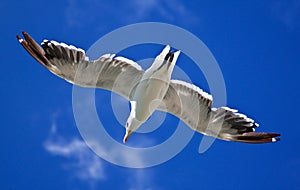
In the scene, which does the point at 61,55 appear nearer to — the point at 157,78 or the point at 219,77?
the point at 157,78

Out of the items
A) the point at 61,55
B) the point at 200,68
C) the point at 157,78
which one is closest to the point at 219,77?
the point at 200,68

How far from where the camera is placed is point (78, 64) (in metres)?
17.9

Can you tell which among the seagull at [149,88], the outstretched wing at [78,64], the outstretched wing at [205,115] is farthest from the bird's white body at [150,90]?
the outstretched wing at [78,64]

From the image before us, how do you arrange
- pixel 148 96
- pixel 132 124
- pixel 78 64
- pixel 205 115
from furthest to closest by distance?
1. pixel 132 124
2. pixel 148 96
3. pixel 205 115
4. pixel 78 64

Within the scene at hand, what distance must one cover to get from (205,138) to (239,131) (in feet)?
2.60

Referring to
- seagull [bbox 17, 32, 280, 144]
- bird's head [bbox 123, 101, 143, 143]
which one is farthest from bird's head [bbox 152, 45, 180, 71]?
bird's head [bbox 123, 101, 143, 143]

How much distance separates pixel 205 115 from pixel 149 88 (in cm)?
141

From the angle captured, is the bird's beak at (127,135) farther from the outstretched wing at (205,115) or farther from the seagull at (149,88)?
the outstretched wing at (205,115)

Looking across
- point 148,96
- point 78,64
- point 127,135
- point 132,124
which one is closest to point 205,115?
point 148,96

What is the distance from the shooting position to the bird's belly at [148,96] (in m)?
18.4

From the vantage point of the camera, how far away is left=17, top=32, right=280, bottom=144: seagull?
18000 millimetres

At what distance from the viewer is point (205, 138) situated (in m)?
18.7

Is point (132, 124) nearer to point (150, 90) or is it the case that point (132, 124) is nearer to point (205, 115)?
point (150, 90)

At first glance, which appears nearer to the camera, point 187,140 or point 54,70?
point 54,70
